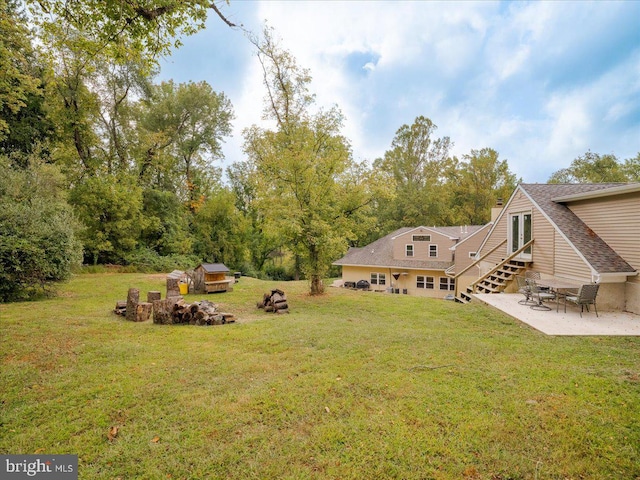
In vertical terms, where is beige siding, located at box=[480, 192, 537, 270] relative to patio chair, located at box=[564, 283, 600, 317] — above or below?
above

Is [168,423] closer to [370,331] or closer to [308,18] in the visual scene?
[370,331]

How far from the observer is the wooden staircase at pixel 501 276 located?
11.2m

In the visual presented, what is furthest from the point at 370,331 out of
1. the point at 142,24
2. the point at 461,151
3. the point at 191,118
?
the point at 461,151

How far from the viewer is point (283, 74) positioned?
1319 cm

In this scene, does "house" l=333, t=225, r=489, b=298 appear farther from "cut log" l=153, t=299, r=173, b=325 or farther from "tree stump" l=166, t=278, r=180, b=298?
"cut log" l=153, t=299, r=173, b=325

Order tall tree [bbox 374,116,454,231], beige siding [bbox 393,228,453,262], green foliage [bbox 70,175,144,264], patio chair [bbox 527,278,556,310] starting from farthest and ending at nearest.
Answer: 1. tall tree [bbox 374,116,454,231]
2. beige siding [bbox 393,228,453,262]
3. green foliage [bbox 70,175,144,264]
4. patio chair [bbox 527,278,556,310]

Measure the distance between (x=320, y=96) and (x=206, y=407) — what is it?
44.0 ft

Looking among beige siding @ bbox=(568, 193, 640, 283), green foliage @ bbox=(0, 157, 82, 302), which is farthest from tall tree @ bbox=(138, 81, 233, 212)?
beige siding @ bbox=(568, 193, 640, 283)

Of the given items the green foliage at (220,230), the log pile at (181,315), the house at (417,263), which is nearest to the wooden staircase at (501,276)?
the log pile at (181,315)

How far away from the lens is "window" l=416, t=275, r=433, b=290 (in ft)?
76.7

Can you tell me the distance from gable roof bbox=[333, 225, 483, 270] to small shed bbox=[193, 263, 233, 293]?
13.0 metres

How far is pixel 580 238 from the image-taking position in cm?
892

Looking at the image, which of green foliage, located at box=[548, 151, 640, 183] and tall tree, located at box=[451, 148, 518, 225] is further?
tall tree, located at box=[451, 148, 518, 225]

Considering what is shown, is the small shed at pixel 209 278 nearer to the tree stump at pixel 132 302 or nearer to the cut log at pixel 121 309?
the cut log at pixel 121 309
